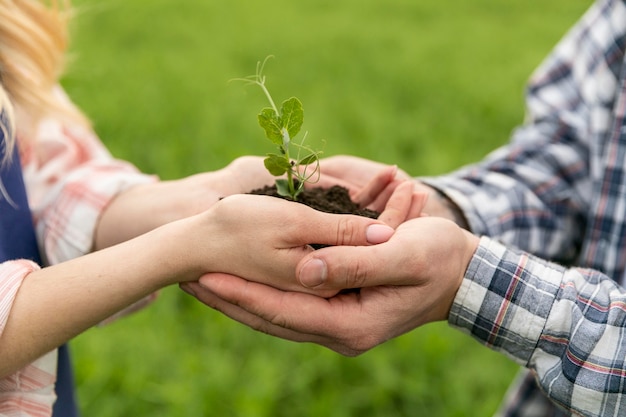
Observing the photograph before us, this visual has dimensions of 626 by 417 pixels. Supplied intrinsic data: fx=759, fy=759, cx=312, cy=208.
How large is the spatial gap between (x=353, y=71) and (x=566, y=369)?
16.2 feet

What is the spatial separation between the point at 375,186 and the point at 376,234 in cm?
30

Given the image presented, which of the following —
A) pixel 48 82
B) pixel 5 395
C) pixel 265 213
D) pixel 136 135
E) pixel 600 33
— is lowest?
pixel 136 135

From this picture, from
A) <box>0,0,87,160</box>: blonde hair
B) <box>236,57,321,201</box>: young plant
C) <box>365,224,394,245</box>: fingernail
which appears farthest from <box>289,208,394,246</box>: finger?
<box>0,0,87,160</box>: blonde hair

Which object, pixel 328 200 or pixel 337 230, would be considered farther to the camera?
pixel 328 200

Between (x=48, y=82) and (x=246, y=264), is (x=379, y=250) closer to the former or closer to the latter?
(x=246, y=264)

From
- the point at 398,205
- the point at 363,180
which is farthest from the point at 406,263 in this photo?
the point at 363,180

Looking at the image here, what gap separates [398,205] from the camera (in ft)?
5.11

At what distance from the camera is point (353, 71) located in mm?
6102

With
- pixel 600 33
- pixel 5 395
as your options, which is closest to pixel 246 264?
pixel 5 395

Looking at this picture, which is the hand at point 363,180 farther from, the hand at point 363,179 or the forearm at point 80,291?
the forearm at point 80,291

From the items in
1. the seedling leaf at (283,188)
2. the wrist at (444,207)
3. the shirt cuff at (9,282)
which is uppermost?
the seedling leaf at (283,188)

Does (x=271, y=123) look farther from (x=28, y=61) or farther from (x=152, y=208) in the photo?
(x=28, y=61)

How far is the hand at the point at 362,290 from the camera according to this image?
1352 millimetres

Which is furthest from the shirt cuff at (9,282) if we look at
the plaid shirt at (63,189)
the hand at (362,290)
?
the hand at (362,290)
